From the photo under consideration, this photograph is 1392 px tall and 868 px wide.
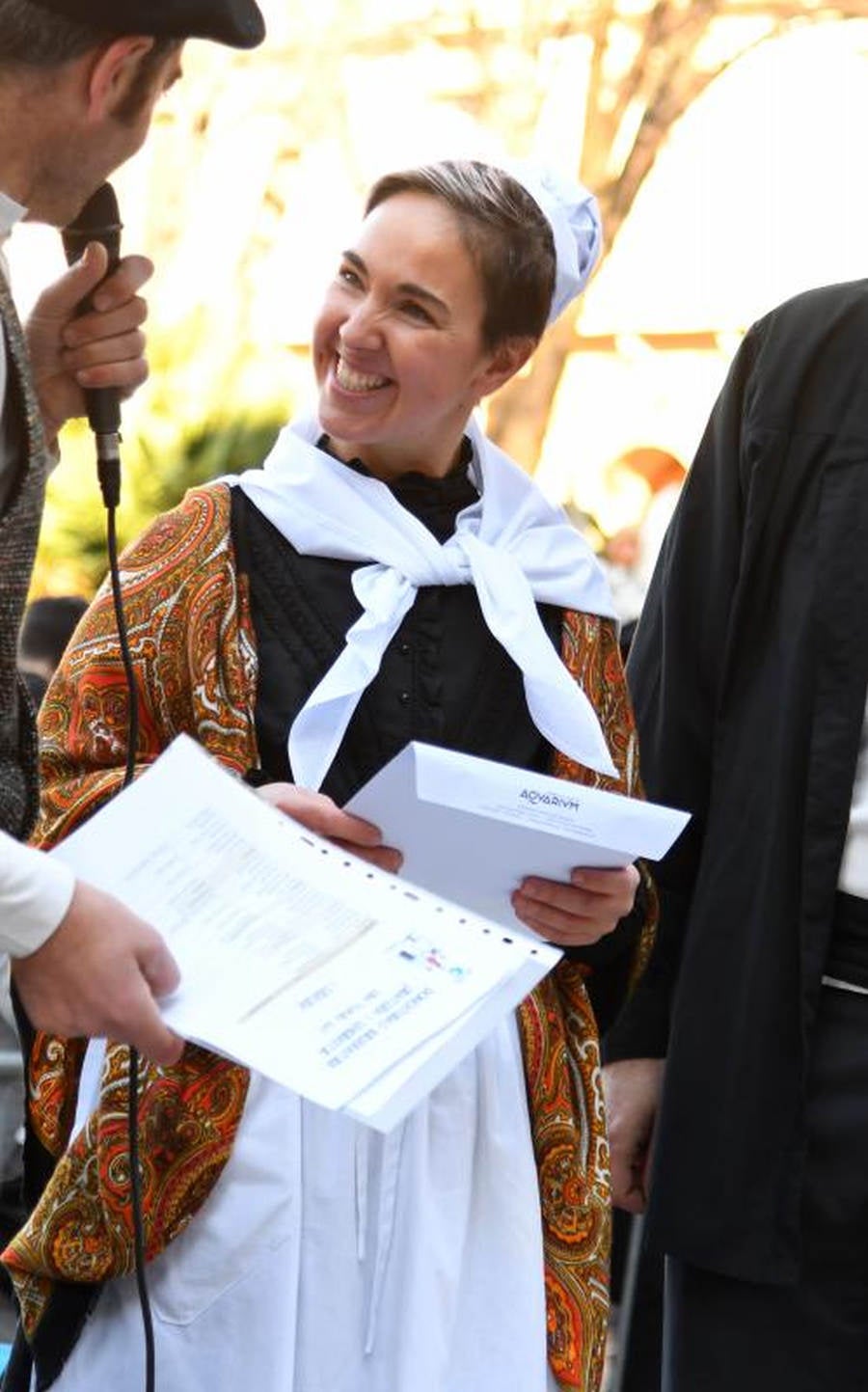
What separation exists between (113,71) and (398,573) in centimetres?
86

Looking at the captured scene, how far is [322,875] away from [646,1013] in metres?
1.01

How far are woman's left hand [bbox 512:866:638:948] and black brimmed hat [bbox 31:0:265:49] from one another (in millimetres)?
1020

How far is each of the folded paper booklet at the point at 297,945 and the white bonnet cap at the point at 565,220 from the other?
111cm

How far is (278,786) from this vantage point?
2705mm

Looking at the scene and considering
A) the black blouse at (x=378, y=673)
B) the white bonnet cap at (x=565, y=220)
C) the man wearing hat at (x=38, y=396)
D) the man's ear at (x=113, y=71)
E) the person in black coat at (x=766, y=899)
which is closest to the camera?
the man wearing hat at (x=38, y=396)

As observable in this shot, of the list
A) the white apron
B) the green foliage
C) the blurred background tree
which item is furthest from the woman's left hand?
the green foliage

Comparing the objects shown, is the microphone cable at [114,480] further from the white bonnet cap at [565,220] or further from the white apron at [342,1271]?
the white bonnet cap at [565,220]

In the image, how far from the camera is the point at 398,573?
301cm

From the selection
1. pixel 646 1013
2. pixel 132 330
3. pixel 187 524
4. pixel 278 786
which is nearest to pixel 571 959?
pixel 646 1013

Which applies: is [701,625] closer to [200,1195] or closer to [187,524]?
[187,524]

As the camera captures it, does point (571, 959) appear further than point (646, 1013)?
No

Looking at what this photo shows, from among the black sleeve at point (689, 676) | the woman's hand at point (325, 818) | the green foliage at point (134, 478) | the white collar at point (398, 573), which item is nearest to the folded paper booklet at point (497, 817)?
the woman's hand at point (325, 818)

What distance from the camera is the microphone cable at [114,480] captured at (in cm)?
258

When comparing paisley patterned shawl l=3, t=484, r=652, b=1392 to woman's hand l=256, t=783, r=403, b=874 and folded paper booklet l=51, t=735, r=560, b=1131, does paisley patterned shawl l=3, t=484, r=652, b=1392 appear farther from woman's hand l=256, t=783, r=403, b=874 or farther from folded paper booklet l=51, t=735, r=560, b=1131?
folded paper booklet l=51, t=735, r=560, b=1131
